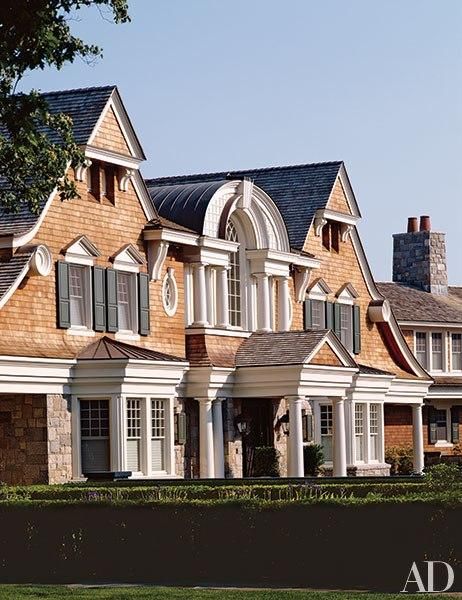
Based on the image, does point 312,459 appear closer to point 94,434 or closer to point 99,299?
point 94,434

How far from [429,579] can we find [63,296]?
17.6 metres

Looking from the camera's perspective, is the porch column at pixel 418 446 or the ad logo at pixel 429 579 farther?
the porch column at pixel 418 446

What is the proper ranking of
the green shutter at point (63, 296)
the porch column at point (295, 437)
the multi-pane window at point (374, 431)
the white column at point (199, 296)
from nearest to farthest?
1. the green shutter at point (63, 296)
2. the porch column at point (295, 437)
3. the white column at point (199, 296)
4. the multi-pane window at point (374, 431)

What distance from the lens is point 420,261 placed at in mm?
63312

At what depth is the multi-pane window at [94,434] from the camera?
36688 millimetres

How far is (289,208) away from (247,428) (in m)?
8.92

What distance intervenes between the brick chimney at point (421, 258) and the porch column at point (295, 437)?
22.4 metres

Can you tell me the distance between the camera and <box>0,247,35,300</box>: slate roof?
1362 inches

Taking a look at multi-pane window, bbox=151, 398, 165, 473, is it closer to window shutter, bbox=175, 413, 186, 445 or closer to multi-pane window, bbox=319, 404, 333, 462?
window shutter, bbox=175, 413, 186, 445

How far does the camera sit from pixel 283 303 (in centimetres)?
4572

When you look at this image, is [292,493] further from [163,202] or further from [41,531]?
[163,202]

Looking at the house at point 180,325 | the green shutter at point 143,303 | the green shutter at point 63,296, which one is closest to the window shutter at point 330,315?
the house at point 180,325

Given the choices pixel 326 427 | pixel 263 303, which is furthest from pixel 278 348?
pixel 326 427

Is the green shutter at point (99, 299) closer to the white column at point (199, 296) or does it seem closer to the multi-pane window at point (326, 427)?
the white column at point (199, 296)
